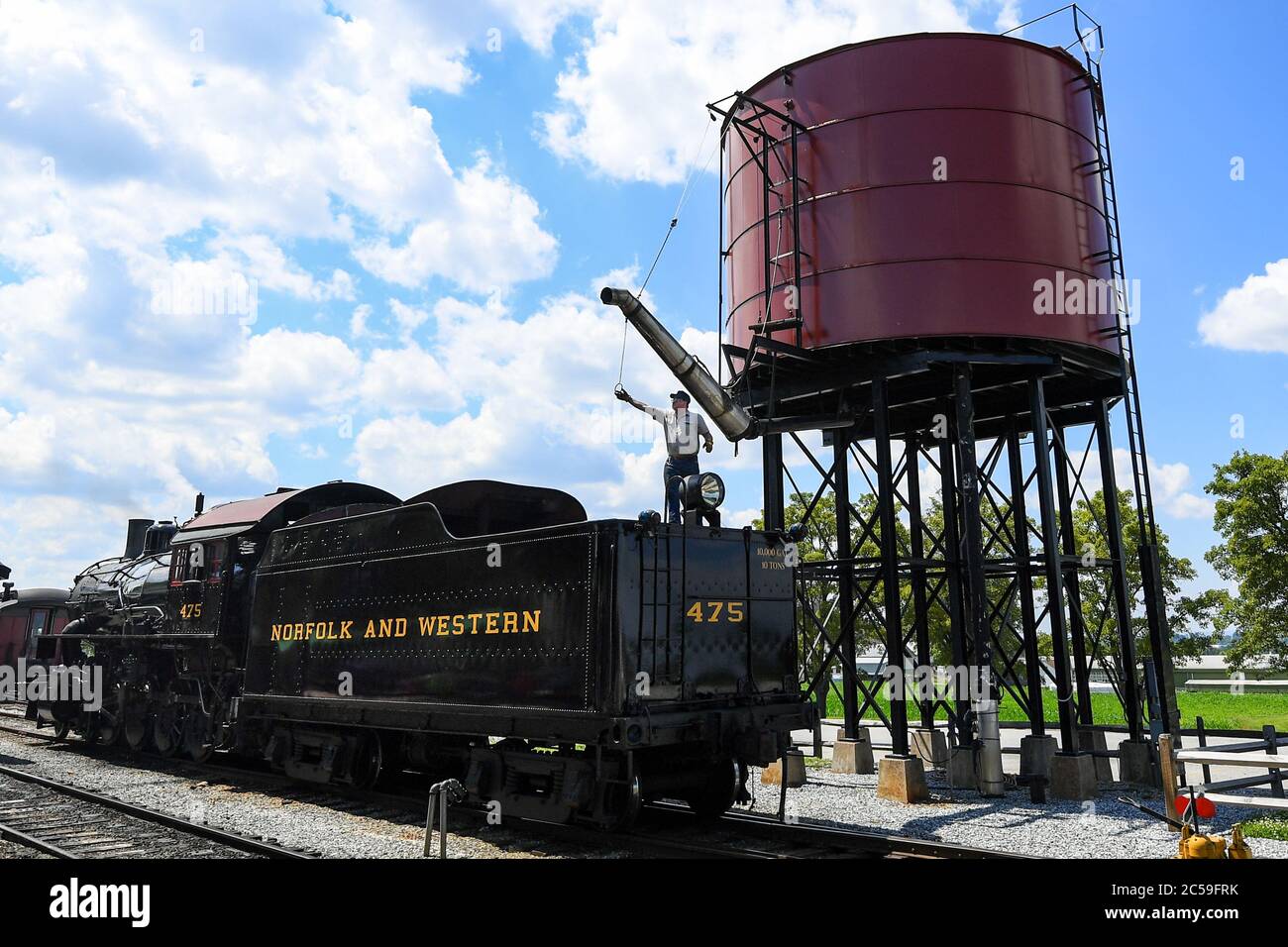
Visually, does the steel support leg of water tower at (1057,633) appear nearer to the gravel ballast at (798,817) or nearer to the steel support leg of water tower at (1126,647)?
the gravel ballast at (798,817)

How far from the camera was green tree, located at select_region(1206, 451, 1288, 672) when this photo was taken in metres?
24.3

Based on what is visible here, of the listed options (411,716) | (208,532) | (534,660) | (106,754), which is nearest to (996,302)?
(534,660)

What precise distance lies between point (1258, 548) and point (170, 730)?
86.3 feet

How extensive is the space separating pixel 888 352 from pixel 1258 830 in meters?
6.69

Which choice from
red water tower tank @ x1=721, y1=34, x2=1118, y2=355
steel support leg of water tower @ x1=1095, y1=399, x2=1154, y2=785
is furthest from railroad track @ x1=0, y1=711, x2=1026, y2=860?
red water tower tank @ x1=721, y1=34, x2=1118, y2=355

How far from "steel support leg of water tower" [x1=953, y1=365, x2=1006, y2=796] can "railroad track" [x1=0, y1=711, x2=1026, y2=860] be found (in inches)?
126

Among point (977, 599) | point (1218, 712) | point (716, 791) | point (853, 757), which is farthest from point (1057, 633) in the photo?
point (1218, 712)

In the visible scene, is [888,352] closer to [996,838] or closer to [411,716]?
[996,838]

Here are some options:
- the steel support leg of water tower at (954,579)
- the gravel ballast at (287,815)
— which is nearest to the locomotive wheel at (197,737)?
the gravel ballast at (287,815)

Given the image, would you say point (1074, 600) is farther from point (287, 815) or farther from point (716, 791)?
point (287, 815)

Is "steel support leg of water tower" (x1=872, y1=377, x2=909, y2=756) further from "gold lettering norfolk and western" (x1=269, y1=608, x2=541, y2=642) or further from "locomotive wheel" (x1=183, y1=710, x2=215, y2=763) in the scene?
"locomotive wheel" (x1=183, y1=710, x2=215, y2=763)
